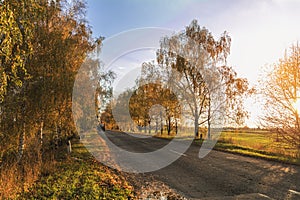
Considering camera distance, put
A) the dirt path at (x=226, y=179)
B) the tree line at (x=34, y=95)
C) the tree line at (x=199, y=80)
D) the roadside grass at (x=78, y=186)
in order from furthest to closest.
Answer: the tree line at (x=199, y=80)
the tree line at (x=34, y=95)
the dirt path at (x=226, y=179)
the roadside grass at (x=78, y=186)

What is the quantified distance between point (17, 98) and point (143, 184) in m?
5.45

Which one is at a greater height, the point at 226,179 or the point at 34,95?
the point at 34,95

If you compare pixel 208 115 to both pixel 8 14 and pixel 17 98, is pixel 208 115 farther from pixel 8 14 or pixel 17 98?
pixel 8 14

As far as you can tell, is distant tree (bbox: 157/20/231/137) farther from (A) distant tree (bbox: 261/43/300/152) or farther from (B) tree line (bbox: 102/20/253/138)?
(A) distant tree (bbox: 261/43/300/152)

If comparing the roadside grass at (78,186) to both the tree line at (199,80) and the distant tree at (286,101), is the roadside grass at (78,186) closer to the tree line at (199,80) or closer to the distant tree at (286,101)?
the distant tree at (286,101)

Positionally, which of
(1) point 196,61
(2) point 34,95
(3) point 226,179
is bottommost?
(3) point 226,179

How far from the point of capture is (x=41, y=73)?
948 centimetres

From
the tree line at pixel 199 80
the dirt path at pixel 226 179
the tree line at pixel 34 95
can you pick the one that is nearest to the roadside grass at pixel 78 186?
the tree line at pixel 34 95

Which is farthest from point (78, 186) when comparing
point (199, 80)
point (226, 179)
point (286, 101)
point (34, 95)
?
point (199, 80)

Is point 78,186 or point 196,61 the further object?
point 196,61

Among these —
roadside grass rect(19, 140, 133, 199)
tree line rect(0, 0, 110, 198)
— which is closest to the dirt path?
roadside grass rect(19, 140, 133, 199)

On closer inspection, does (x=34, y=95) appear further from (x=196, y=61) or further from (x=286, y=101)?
(x=196, y=61)

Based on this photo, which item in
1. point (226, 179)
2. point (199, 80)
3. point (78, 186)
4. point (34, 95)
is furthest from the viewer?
point (199, 80)

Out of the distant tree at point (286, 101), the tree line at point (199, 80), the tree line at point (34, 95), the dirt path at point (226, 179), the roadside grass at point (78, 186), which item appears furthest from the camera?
the tree line at point (199, 80)
